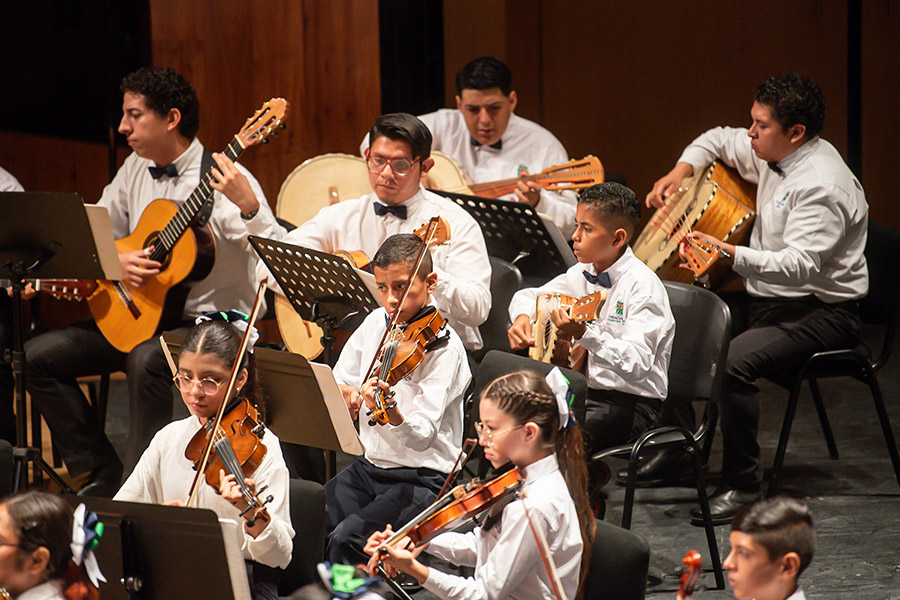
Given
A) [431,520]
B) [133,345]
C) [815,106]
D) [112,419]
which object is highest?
[815,106]

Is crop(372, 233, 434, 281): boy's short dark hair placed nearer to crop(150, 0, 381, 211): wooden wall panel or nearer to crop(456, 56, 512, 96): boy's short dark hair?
crop(456, 56, 512, 96): boy's short dark hair

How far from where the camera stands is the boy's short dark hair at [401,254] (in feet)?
10.3

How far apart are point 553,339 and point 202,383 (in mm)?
1305

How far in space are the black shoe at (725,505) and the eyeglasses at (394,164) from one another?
5.29 ft

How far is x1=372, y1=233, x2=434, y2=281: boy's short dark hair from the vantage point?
3.15 m

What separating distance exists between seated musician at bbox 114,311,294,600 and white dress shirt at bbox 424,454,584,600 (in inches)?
15.5

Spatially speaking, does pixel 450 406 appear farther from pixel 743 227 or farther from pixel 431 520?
pixel 743 227

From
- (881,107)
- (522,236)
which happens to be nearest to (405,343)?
(522,236)

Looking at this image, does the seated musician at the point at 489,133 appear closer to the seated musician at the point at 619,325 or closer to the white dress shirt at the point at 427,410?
the seated musician at the point at 619,325

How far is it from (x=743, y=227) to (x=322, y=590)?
2.81m

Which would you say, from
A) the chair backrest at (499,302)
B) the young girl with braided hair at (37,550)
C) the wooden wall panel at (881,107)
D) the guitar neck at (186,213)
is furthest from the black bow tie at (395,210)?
the wooden wall panel at (881,107)

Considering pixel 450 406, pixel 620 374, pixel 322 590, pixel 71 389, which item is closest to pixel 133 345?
pixel 71 389

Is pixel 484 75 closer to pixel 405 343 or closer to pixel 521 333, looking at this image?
pixel 521 333

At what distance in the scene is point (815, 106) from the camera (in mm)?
4125
